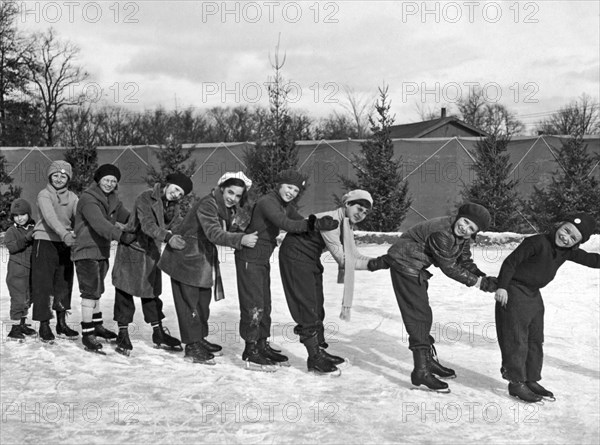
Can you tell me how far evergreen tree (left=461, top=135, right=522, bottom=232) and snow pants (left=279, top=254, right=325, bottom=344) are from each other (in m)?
10.7

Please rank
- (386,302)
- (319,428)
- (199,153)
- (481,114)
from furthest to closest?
(481,114), (199,153), (386,302), (319,428)

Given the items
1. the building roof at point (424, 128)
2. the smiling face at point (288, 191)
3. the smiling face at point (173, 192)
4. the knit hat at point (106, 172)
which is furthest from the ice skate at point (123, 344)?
the building roof at point (424, 128)

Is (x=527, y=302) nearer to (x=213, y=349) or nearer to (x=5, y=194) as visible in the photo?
(x=213, y=349)

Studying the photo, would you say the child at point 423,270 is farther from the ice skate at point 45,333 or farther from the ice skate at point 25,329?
the ice skate at point 25,329

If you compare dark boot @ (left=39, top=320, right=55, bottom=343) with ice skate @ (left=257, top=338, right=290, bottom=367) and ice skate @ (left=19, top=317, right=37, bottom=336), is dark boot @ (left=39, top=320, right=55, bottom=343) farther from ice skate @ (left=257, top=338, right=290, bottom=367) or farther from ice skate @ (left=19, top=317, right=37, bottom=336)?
ice skate @ (left=257, top=338, right=290, bottom=367)

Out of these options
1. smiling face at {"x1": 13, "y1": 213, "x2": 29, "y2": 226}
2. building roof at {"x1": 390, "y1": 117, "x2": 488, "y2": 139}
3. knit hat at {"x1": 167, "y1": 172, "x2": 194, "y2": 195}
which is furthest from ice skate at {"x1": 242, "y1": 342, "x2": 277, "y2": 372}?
building roof at {"x1": 390, "y1": 117, "x2": 488, "y2": 139}

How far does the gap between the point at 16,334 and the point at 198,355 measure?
1.86m

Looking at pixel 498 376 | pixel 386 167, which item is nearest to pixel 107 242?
pixel 498 376

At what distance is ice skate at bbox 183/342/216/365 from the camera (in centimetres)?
505

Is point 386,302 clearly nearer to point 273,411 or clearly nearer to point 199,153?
point 273,411

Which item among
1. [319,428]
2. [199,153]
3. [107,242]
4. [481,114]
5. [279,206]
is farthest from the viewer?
[481,114]

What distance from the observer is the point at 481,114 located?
199 ft

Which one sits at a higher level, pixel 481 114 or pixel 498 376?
pixel 481 114

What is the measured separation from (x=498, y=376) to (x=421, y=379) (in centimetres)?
79
